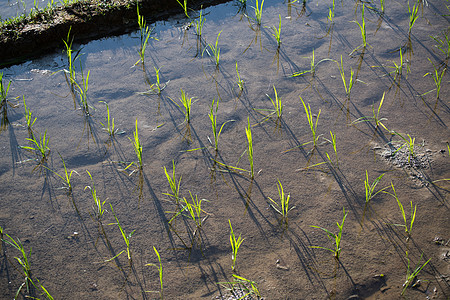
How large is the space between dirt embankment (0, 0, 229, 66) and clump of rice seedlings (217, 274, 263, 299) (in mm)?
2956

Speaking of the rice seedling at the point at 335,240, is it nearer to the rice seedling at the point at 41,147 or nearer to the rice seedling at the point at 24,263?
the rice seedling at the point at 24,263

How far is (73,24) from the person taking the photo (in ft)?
12.5

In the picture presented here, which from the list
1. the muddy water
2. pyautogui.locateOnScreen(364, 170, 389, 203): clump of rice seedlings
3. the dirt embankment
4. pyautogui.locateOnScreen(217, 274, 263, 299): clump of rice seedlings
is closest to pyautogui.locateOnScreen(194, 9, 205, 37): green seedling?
the muddy water

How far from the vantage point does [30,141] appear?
2809 millimetres

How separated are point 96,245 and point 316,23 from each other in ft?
9.95

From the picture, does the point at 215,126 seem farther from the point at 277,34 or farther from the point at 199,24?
the point at 199,24

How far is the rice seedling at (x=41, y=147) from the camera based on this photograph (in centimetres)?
266

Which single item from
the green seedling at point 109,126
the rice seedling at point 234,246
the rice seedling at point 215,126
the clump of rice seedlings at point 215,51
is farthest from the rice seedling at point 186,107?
the rice seedling at point 234,246

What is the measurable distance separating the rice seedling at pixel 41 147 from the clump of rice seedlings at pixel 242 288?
154 cm

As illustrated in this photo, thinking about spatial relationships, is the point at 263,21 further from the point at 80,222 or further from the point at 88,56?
the point at 80,222

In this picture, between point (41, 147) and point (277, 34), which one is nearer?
point (41, 147)

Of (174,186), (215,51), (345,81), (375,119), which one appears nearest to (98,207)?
(174,186)

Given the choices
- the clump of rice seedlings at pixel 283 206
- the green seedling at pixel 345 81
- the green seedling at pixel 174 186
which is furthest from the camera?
the green seedling at pixel 345 81

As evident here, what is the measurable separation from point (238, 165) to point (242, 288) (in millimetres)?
885
